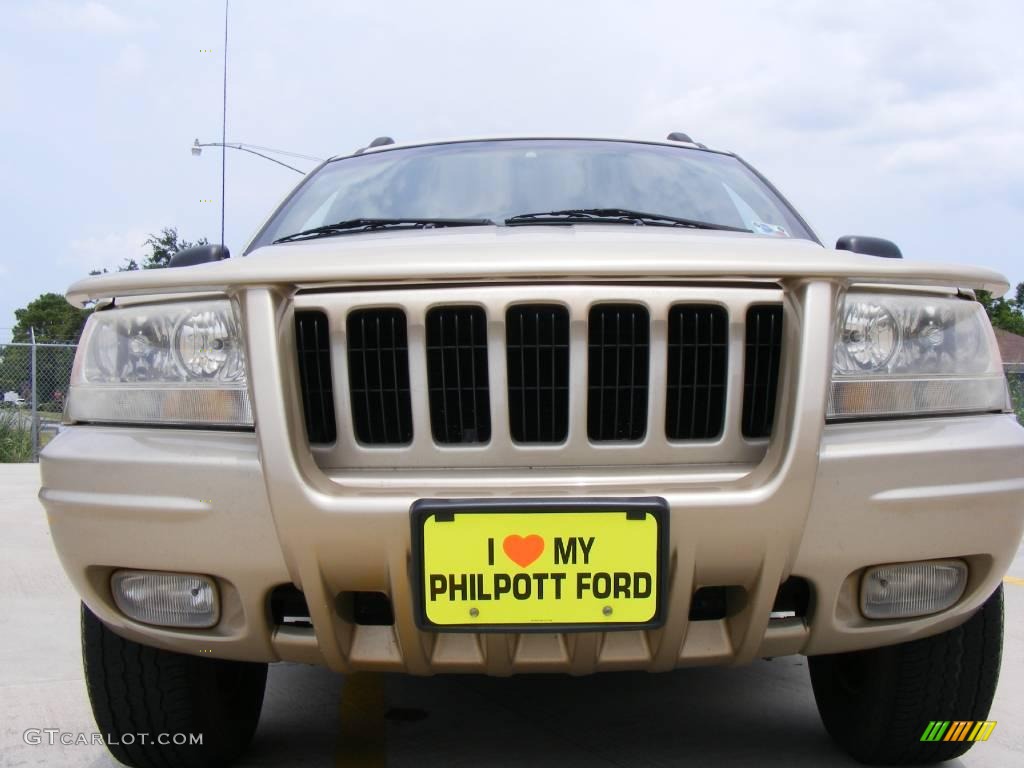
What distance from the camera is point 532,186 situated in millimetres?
3041

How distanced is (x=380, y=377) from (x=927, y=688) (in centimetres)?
143

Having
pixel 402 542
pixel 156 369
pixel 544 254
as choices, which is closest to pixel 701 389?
pixel 544 254

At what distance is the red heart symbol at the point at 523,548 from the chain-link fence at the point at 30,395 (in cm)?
1127

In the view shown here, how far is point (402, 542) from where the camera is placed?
179 centimetres

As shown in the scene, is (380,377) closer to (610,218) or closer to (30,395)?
(610,218)

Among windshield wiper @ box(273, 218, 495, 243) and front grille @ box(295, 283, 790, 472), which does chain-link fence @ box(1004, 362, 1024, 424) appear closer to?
windshield wiper @ box(273, 218, 495, 243)

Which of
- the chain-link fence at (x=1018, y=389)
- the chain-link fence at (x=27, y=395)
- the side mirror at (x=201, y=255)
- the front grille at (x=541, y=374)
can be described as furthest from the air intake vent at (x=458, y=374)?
the chain-link fence at (x=1018, y=389)

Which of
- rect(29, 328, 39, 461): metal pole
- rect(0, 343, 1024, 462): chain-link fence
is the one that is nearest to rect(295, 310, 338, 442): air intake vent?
rect(0, 343, 1024, 462): chain-link fence

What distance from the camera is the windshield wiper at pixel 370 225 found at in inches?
108

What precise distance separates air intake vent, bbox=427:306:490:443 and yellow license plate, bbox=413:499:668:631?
0.69 feet

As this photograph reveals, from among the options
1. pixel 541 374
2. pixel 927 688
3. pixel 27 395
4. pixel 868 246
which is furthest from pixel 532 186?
pixel 27 395

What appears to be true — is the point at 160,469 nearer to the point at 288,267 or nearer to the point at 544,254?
the point at 288,267

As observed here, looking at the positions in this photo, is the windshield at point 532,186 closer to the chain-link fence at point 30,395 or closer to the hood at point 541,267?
the hood at point 541,267

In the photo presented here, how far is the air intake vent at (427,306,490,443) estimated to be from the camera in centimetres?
190
